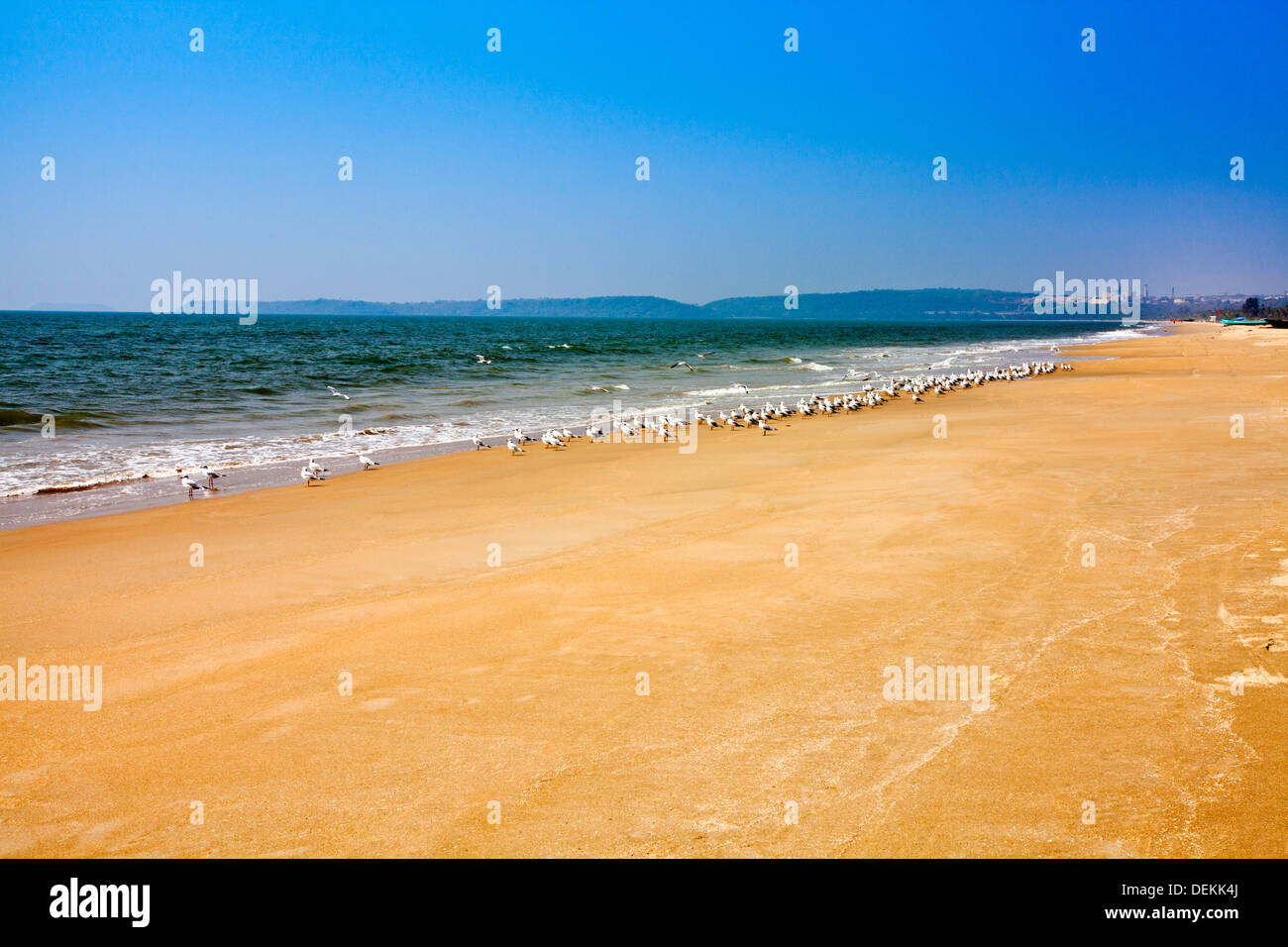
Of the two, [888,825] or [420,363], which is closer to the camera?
[888,825]

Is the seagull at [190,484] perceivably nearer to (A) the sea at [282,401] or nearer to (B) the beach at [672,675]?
(A) the sea at [282,401]

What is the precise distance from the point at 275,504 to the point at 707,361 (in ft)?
148

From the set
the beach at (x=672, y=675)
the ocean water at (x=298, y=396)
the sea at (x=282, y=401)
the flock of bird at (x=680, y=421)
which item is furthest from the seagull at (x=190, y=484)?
the beach at (x=672, y=675)

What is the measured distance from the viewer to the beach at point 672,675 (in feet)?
13.2

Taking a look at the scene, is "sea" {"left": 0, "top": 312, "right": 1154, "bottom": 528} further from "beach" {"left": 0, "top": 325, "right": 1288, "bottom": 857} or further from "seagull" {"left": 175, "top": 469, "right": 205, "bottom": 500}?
"beach" {"left": 0, "top": 325, "right": 1288, "bottom": 857}

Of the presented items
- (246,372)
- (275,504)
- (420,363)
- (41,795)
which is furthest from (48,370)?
(41,795)

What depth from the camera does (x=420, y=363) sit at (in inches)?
1921

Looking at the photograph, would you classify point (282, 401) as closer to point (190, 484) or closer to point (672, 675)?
point (190, 484)

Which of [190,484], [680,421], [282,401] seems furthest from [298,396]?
[190,484]

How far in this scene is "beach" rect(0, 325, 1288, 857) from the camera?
4.04 meters

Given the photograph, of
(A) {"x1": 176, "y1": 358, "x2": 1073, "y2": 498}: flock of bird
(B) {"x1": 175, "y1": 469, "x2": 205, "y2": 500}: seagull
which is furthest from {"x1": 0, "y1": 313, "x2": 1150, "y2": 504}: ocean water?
(A) {"x1": 176, "y1": 358, "x2": 1073, "y2": 498}: flock of bird

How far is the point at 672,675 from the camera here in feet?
18.7

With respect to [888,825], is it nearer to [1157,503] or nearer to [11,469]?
[1157,503]
